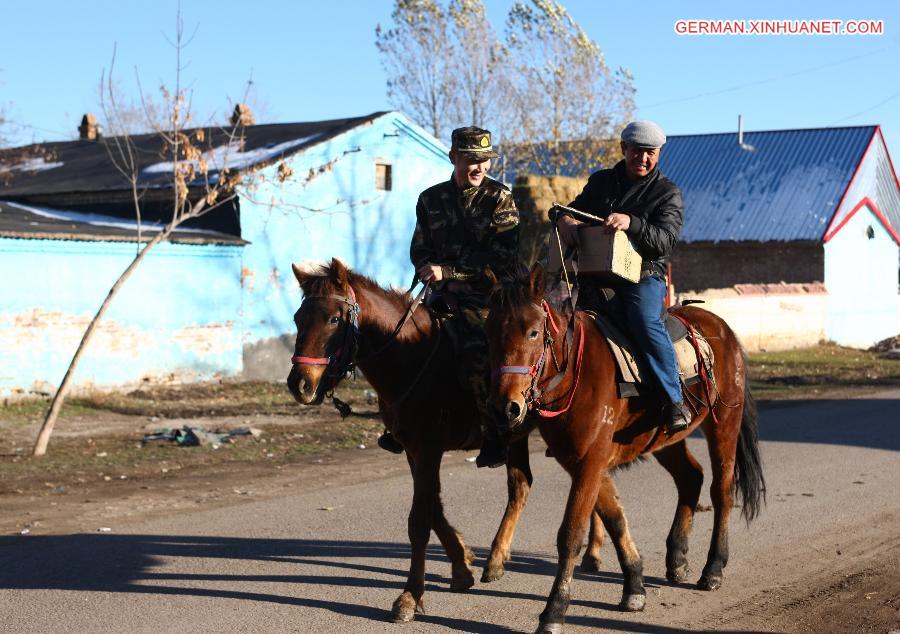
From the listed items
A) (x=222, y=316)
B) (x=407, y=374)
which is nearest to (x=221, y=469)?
(x=407, y=374)

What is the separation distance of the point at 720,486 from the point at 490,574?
5.57 feet

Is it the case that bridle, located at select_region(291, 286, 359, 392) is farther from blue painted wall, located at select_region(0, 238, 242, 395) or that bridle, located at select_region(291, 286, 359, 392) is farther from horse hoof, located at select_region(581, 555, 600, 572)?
blue painted wall, located at select_region(0, 238, 242, 395)

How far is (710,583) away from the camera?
22.3 feet

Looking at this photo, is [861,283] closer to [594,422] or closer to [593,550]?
[593,550]

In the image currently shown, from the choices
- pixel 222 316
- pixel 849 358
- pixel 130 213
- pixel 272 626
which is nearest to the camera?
pixel 272 626

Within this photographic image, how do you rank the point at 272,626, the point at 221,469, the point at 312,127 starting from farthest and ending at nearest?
the point at 312,127 < the point at 221,469 < the point at 272,626

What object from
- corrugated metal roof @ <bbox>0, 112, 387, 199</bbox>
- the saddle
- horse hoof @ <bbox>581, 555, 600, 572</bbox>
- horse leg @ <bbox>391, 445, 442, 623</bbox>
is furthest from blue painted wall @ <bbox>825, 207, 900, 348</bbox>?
horse leg @ <bbox>391, 445, 442, 623</bbox>

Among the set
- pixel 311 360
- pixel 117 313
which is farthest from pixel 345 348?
pixel 117 313

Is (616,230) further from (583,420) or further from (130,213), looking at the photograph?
(130,213)

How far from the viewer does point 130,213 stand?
23.0 meters

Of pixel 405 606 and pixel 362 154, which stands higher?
pixel 362 154

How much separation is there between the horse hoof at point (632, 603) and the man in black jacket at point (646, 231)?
1029 mm

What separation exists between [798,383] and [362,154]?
10.5m

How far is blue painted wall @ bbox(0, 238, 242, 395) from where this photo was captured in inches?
693
